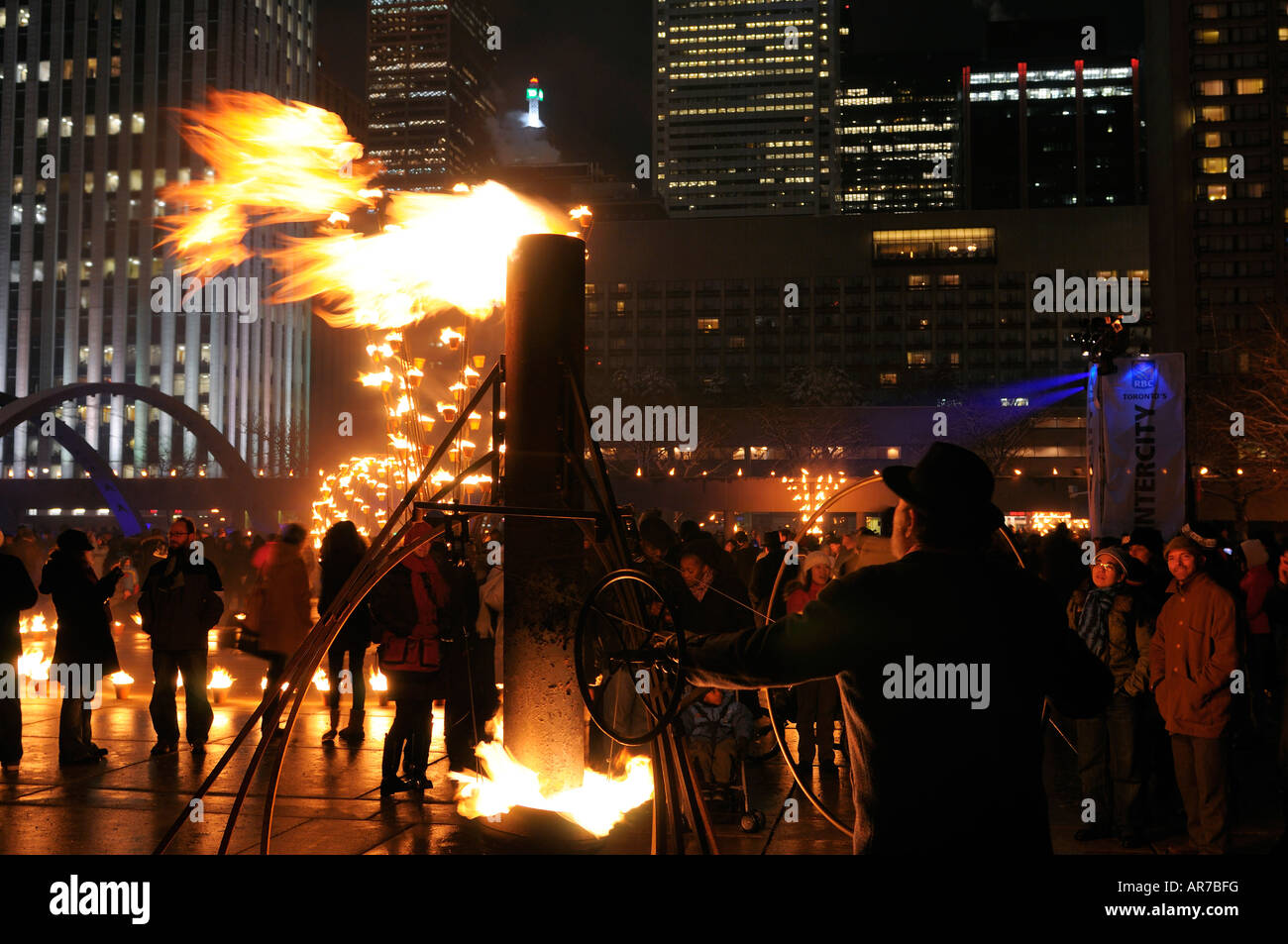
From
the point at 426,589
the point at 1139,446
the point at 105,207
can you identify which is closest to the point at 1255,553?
the point at 1139,446

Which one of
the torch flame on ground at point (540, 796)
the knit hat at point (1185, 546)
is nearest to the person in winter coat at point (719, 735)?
the torch flame on ground at point (540, 796)

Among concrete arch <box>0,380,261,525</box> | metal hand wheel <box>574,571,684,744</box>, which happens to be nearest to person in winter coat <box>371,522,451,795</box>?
metal hand wheel <box>574,571,684,744</box>

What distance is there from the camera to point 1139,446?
40.5 feet

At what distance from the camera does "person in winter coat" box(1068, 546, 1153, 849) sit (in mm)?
7141

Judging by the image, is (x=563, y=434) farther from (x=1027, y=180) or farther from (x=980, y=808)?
(x=1027, y=180)

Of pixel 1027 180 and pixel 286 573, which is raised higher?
pixel 1027 180

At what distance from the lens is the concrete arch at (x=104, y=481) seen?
40688mm

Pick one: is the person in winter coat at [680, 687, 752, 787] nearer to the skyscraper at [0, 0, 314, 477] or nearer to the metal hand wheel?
the metal hand wheel

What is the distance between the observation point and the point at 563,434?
18.6 feet

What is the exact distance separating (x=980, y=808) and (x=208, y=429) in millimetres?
50966

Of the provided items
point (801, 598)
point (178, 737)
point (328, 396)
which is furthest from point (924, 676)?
point (328, 396)

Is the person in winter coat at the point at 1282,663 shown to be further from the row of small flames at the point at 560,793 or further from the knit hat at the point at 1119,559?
the row of small flames at the point at 560,793

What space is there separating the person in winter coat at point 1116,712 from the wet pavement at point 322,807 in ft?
0.77

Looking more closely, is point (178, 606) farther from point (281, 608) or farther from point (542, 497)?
point (542, 497)
